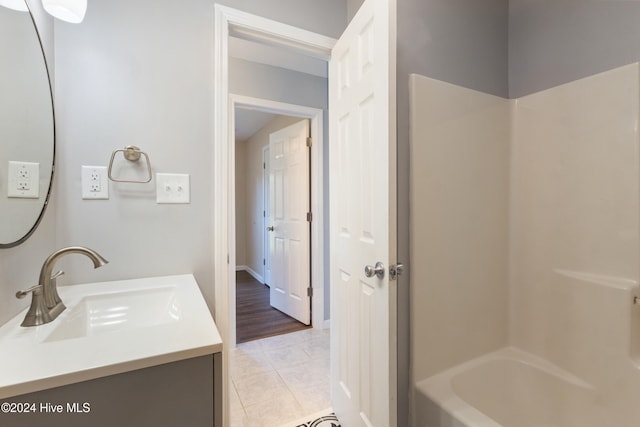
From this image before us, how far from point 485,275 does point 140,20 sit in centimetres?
217

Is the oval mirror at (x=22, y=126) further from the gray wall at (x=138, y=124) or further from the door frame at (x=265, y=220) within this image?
the door frame at (x=265, y=220)

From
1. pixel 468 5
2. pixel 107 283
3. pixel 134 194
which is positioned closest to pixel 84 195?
pixel 134 194

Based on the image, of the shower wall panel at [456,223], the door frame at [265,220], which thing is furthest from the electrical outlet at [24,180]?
the door frame at [265,220]

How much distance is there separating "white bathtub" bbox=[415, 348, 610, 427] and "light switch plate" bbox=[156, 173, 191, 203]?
4.77 ft

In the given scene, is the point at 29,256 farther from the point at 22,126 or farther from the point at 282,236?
the point at 282,236

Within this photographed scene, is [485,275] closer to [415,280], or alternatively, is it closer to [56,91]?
[415,280]

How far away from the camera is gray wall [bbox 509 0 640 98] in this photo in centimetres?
123

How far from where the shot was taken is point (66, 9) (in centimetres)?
99

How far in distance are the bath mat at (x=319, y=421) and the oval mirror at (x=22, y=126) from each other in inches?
59.9

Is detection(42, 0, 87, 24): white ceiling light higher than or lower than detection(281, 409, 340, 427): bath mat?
higher

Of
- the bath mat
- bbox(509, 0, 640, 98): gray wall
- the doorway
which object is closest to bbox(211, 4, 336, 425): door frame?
the bath mat

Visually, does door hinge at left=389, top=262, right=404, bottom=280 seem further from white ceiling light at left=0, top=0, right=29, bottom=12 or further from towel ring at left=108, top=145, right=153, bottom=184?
white ceiling light at left=0, top=0, right=29, bottom=12

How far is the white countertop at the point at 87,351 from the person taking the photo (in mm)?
513

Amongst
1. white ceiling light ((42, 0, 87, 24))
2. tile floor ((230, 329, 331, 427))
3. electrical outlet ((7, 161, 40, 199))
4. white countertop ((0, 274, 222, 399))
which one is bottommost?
tile floor ((230, 329, 331, 427))
